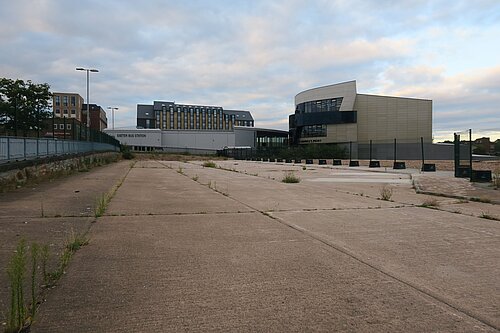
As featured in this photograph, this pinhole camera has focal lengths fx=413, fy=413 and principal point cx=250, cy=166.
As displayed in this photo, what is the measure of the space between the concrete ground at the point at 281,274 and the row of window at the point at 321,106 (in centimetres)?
7985

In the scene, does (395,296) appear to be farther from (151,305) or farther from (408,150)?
(408,150)

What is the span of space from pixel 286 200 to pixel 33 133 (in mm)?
12710

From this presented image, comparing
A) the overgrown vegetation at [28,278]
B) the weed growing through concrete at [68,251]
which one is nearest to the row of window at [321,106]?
the weed growing through concrete at [68,251]

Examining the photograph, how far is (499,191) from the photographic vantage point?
13953 mm

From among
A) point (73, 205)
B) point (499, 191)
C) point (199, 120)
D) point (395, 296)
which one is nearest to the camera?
point (395, 296)

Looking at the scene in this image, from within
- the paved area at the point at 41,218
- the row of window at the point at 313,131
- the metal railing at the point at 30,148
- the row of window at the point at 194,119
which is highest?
the row of window at the point at 194,119

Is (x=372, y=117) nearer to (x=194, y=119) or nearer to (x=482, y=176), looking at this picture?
(x=482, y=176)

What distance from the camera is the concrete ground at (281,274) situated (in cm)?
357

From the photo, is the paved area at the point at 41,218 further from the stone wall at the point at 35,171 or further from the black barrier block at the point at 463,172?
the black barrier block at the point at 463,172

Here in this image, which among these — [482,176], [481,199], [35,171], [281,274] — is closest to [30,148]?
[35,171]

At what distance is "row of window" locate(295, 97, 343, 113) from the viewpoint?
8662 cm

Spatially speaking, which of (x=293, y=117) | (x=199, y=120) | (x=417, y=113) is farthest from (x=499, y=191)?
(x=199, y=120)

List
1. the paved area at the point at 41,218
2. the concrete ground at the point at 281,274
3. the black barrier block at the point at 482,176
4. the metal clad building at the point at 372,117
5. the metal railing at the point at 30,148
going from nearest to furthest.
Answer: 1. the concrete ground at the point at 281,274
2. the paved area at the point at 41,218
3. the metal railing at the point at 30,148
4. the black barrier block at the point at 482,176
5. the metal clad building at the point at 372,117

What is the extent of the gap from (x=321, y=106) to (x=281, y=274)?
287 ft
